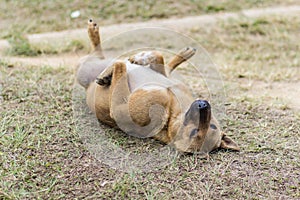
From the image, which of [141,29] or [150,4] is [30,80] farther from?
[150,4]

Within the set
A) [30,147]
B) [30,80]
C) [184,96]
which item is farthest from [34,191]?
[30,80]

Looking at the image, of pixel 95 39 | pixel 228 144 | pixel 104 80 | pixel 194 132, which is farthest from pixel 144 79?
pixel 95 39

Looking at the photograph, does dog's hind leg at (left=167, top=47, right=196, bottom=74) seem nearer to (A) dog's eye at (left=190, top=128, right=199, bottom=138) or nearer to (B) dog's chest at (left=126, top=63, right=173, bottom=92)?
(B) dog's chest at (left=126, top=63, right=173, bottom=92)

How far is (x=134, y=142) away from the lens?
4.55m

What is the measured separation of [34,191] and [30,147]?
26.8 inches

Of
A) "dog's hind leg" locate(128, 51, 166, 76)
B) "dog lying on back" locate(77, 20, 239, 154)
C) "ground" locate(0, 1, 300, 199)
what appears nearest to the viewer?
"ground" locate(0, 1, 300, 199)

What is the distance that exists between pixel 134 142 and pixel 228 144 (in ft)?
2.77

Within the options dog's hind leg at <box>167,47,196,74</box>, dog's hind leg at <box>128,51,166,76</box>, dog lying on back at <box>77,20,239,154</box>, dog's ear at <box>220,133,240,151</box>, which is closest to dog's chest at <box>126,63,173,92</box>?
dog lying on back at <box>77,20,239,154</box>

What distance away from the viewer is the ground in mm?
3898

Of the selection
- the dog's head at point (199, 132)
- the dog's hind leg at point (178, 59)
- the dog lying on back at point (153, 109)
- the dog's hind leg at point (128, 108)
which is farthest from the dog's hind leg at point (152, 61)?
the dog's head at point (199, 132)

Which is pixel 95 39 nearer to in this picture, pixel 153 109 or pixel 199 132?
pixel 153 109

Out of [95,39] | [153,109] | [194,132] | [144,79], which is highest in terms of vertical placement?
[95,39]

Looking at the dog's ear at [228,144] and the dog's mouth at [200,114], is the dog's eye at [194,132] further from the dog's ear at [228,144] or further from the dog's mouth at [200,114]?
the dog's ear at [228,144]

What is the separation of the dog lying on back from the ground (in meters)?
0.14
